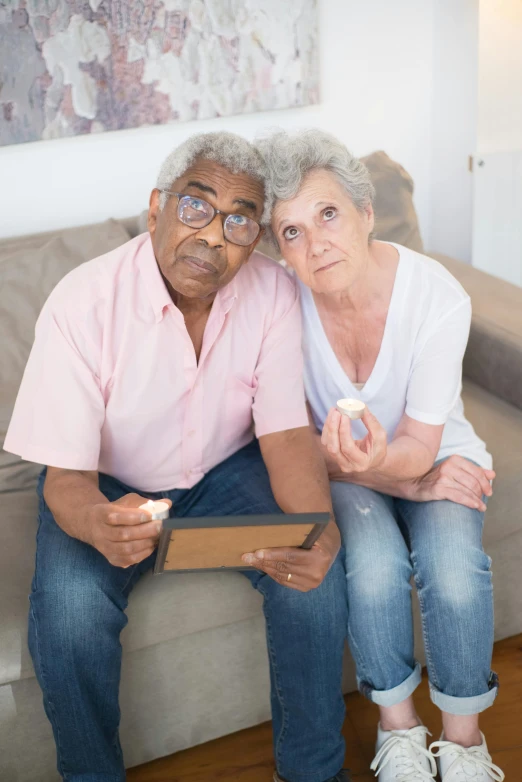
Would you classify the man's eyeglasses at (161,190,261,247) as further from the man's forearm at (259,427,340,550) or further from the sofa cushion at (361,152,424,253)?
the sofa cushion at (361,152,424,253)

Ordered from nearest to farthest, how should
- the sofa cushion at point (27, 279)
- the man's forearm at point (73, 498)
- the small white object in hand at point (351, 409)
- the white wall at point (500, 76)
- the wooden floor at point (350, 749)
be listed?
1. the small white object in hand at point (351, 409)
2. the man's forearm at point (73, 498)
3. the wooden floor at point (350, 749)
4. the sofa cushion at point (27, 279)
5. the white wall at point (500, 76)

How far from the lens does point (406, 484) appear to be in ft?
5.02

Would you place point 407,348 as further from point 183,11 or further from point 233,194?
point 183,11

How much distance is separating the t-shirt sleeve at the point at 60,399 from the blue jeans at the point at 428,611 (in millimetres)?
498

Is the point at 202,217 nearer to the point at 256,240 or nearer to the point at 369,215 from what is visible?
the point at 256,240

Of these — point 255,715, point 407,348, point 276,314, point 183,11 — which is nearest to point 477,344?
point 407,348

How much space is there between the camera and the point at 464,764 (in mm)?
1385

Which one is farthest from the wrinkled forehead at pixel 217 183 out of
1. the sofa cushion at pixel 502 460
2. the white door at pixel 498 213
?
the white door at pixel 498 213

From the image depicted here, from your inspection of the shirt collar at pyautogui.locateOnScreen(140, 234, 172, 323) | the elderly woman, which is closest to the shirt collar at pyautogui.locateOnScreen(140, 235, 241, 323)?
the shirt collar at pyautogui.locateOnScreen(140, 234, 172, 323)

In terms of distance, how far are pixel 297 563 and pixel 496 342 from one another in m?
0.89

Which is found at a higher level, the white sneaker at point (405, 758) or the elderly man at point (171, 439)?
the elderly man at point (171, 439)

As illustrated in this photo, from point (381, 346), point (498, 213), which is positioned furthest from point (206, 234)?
point (498, 213)

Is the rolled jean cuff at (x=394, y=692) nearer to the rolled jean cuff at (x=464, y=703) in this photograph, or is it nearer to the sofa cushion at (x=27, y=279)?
the rolled jean cuff at (x=464, y=703)

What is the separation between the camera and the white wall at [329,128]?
2.20 m
